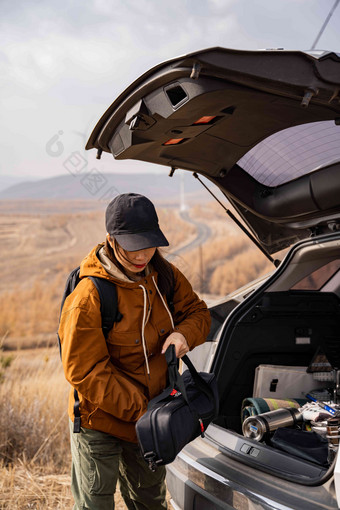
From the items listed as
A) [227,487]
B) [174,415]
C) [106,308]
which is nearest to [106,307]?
[106,308]

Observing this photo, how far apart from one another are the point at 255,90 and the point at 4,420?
376cm

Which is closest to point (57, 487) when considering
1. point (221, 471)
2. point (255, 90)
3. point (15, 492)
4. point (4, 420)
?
point (15, 492)

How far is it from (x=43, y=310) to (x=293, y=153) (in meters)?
21.1

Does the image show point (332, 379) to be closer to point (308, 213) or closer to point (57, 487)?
point (308, 213)

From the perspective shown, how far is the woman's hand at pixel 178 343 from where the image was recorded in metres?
2.25

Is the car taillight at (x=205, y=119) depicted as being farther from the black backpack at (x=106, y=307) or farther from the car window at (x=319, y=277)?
the car window at (x=319, y=277)

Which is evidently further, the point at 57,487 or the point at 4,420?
the point at 4,420

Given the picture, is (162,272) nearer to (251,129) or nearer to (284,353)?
(251,129)

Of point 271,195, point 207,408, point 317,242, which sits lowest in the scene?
point 207,408

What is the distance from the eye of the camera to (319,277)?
3465 mm

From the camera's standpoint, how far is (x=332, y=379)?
3176 mm

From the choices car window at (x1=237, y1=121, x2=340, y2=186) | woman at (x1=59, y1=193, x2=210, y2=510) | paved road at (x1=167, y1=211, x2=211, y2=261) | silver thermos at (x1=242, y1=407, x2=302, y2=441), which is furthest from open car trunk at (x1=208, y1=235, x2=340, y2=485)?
paved road at (x1=167, y1=211, x2=211, y2=261)

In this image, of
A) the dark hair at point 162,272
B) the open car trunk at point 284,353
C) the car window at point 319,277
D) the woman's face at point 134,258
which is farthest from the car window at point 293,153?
the woman's face at point 134,258

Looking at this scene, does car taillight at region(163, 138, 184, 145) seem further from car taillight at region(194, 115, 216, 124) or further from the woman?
the woman
